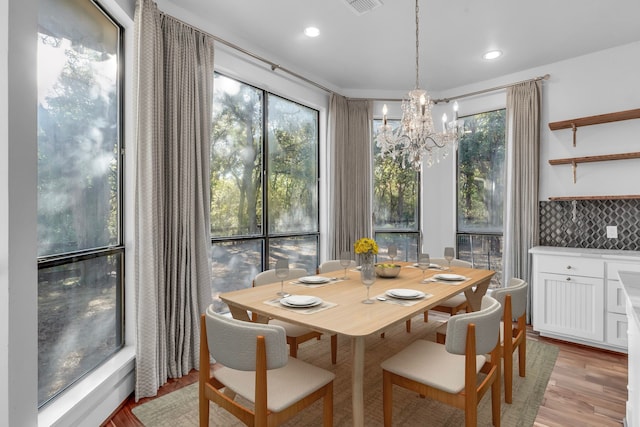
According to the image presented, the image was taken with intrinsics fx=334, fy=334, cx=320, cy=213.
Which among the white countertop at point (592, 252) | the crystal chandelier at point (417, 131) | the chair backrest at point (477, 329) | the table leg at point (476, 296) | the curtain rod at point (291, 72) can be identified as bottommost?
the table leg at point (476, 296)

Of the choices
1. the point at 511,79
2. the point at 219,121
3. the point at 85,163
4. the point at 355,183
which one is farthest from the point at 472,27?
the point at 85,163

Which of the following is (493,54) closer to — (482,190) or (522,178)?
(522,178)

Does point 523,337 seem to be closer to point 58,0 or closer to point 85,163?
point 85,163

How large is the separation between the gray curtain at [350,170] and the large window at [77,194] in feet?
8.32

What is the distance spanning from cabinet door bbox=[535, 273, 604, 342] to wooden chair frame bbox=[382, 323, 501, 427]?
6.23 feet

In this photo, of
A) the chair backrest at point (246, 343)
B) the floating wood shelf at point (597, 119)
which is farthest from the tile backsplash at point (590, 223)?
the chair backrest at point (246, 343)

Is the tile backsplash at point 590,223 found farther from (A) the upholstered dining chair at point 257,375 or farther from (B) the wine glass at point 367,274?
(A) the upholstered dining chair at point 257,375

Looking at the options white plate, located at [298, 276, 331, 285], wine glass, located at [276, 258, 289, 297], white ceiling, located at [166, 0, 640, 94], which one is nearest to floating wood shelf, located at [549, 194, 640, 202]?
white ceiling, located at [166, 0, 640, 94]

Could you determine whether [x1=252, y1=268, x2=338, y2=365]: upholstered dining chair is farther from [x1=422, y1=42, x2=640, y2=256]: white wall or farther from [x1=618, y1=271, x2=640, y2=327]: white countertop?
[x1=422, y1=42, x2=640, y2=256]: white wall

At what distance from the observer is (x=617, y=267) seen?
2916mm

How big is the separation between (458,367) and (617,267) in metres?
2.26

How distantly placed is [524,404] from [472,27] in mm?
3014

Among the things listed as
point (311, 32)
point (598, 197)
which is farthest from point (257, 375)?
point (598, 197)

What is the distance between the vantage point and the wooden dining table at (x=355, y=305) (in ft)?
5.07
